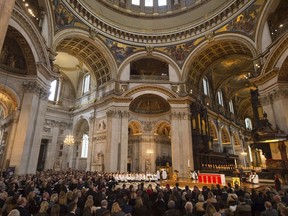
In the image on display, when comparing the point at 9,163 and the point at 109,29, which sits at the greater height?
the point at 109,29

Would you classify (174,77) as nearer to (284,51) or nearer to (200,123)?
(200,123)

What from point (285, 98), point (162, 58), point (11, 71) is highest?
point (162, 58)

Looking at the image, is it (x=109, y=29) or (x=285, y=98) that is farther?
(x=109, y=29)

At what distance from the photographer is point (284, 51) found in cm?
1283

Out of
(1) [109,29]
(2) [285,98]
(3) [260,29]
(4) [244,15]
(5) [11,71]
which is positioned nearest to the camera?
(5) [11,71]

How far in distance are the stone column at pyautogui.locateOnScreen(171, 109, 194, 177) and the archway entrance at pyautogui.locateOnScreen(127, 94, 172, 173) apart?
9.25ft

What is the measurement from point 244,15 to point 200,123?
37.1ft

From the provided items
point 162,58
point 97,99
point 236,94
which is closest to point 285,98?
point 162,58

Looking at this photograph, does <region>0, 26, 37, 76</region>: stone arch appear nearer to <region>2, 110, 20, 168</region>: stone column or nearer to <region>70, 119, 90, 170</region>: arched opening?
<region>2, 110, 20, 168</region>: stone column

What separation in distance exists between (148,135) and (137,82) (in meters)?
6.70

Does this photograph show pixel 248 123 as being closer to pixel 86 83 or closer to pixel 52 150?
pixel 86 83

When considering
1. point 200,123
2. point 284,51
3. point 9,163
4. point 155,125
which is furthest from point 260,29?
point 9,163

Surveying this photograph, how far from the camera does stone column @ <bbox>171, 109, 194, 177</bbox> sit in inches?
729

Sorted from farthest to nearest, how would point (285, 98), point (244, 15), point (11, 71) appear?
1. point (244, 15)
2. point (285, 98)
3. point (11, 71)
